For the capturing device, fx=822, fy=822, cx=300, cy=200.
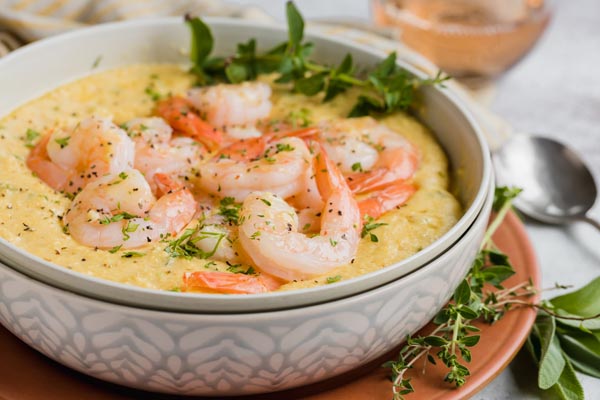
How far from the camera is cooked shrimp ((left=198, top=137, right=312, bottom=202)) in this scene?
3.05 m

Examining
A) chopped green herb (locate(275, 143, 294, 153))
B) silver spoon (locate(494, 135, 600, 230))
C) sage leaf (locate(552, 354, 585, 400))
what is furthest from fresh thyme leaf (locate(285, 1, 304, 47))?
sage leaf (locate(552, 354, 585, 400))

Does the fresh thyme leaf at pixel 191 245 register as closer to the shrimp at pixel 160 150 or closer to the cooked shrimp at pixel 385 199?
the shrimp at pixel 160 150

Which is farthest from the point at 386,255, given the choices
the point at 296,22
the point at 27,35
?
the point at 27,35

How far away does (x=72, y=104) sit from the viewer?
3781mm

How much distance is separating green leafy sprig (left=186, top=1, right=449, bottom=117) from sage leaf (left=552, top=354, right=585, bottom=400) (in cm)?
137

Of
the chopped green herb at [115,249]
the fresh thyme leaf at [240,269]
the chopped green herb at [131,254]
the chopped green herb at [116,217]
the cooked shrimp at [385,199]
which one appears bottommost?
the cooked shrimp at [385,199]

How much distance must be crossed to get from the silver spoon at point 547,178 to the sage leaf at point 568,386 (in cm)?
120

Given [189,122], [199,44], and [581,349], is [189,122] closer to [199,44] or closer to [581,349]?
[199,44]

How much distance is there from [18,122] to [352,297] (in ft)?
6.19

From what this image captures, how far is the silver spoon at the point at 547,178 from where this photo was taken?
13.6ft

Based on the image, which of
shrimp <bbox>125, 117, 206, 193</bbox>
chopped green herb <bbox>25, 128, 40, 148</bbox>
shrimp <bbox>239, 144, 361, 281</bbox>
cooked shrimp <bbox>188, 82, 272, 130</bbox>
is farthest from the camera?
cooked shrimp <bbox>188, 82, 272, 130</bbox>

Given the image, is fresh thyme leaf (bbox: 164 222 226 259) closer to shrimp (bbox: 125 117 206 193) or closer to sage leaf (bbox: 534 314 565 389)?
shrimp (bbox: 125 117 206 193)

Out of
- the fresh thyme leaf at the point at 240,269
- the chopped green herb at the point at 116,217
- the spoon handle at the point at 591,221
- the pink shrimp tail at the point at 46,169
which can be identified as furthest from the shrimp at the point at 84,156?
the spoon handle at the point at 591,221

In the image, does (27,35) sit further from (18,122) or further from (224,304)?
(224,304)
